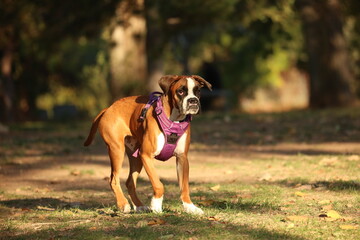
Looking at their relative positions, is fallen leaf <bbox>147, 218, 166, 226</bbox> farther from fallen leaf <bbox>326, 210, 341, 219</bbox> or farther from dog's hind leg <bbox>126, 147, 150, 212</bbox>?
fallen leaf <bbox>326, 210, 341, 219</bbox>

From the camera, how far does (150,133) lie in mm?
7000

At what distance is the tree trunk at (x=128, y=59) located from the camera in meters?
23.6

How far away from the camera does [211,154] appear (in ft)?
43.3

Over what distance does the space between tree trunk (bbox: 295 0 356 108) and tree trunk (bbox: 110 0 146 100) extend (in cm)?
552

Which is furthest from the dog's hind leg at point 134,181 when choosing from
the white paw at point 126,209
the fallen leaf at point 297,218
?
the fallen leaf at point 297,218

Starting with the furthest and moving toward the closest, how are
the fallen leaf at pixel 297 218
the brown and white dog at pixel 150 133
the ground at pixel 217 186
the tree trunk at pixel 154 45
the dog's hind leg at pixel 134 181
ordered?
the tree trunk at pixel 154 45, the dog's hind leg at pixel 134 181, the brown and white dog at pixel 150 133, the fallen leaf at pixel 297 218, the ground at pixel 217 186

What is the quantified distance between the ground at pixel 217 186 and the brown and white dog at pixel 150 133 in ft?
0.83

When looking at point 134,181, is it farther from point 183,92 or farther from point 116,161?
point 183,92

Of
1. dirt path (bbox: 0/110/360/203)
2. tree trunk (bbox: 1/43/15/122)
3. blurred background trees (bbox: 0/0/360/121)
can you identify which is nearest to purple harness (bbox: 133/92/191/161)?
dirt path (bbox: 0/110/360/203)

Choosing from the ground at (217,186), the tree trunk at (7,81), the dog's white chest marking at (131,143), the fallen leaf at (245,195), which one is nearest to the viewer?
the ground at (217,186)

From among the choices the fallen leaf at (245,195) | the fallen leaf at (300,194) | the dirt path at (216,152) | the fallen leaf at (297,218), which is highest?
the fallen leaf at (297,218)

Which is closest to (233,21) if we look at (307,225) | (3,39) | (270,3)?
(270,3)

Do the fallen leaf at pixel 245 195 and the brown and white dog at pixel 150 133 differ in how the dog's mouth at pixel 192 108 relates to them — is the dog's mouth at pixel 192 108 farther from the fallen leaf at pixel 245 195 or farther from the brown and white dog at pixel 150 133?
the fallen leaf at pixel 245 195

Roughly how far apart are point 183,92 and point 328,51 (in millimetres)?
16794
